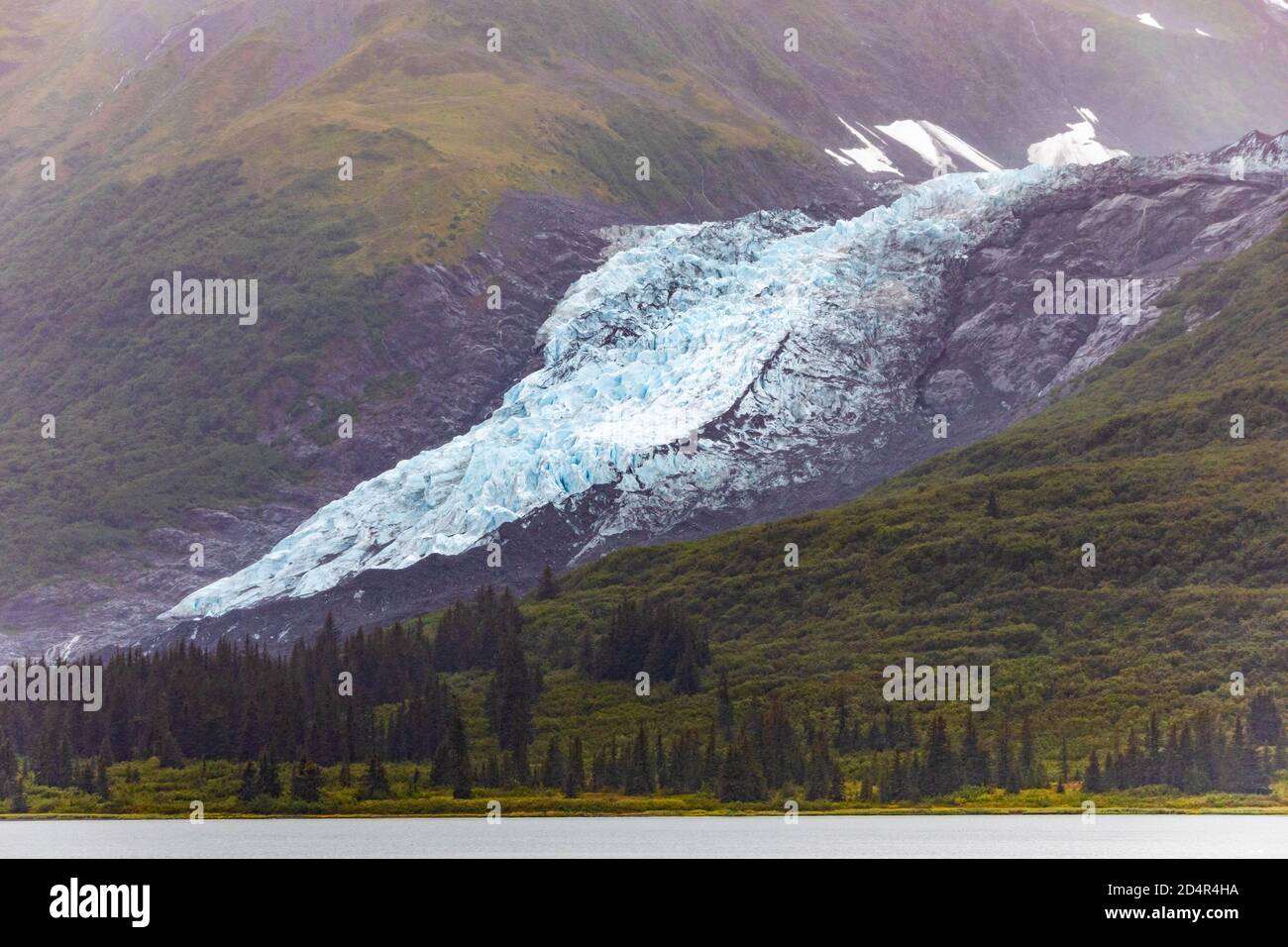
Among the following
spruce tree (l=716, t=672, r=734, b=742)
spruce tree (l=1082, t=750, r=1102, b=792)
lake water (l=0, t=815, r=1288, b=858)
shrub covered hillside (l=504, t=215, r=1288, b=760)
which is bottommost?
lake water (l=0, t=815, r=1288, b=858)

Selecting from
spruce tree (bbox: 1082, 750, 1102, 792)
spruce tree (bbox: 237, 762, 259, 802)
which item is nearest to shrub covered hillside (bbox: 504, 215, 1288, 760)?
spruce tree (bbox: 1082, 750, 1102, 792)

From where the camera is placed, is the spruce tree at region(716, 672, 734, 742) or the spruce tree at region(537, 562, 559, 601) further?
the spruce tree at region(537, 562, 559, 601)

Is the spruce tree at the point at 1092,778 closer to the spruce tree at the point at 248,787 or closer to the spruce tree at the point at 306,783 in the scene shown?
the spruce tree at the point at 306,783

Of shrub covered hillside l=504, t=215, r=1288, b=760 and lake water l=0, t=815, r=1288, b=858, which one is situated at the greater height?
shrub covered hillside l=504, t=215, r=1288, b=760

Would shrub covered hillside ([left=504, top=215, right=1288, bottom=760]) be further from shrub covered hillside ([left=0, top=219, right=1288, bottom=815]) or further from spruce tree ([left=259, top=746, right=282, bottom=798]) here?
spruce tree ([left=259, top=746, right=282, bottom=798])

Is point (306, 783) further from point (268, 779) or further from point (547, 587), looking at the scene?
point (547, 587)

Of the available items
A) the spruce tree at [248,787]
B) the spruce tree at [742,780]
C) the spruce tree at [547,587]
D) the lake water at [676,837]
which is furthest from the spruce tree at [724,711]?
the spruce tree at [547,587]

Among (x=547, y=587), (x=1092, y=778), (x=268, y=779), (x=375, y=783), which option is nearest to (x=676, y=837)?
(x=1092, y=778)
